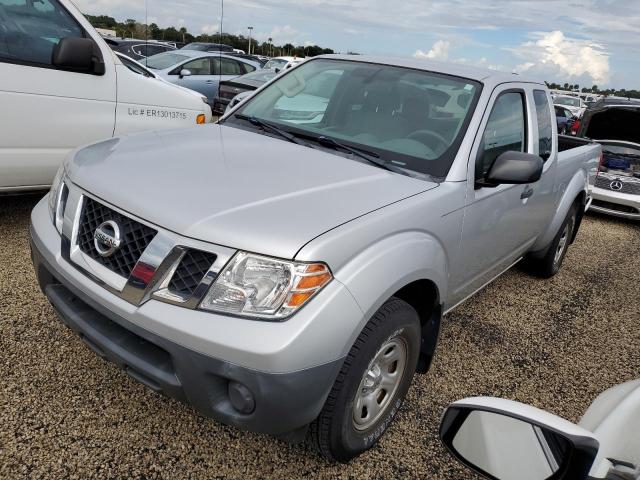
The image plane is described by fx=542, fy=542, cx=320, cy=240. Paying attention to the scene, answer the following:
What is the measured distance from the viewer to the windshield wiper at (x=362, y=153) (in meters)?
2.70

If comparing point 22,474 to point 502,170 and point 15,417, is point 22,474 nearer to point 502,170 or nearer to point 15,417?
point 15,417

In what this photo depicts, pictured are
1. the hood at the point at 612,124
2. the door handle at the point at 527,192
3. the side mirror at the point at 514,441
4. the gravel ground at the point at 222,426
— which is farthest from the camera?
the hood at the point at 612,124

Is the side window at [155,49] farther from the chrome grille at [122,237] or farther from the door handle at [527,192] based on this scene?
the chrome grille at [122,237]

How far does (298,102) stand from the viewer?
345cm

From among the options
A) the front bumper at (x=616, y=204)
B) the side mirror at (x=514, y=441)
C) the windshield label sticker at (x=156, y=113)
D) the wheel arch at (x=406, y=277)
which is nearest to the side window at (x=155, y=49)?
the windshield label sticker at (x=156, y=113)

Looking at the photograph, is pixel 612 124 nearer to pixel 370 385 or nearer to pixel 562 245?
pixel 562 245

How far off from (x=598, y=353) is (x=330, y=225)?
9.05 feet

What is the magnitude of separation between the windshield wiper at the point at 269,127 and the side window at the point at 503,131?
3.24 feet

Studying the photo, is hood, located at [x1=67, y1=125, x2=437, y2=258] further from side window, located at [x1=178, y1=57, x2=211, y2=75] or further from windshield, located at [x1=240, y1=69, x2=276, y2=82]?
side window, located at [x1=178, y1=57, x2=211, y2=75]

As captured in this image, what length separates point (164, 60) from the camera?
41.5 feet

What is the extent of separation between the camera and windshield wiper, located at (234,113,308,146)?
301cm

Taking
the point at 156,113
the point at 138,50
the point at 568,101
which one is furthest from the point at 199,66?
the point at 568,101

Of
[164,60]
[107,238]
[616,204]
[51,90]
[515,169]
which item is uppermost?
[515,169]

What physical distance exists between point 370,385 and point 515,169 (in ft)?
4.34
